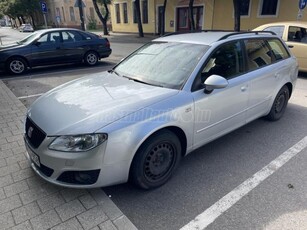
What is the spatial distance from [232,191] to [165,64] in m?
1.71

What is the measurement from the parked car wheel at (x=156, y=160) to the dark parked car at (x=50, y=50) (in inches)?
298

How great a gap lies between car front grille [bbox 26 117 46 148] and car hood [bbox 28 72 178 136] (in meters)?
0.05

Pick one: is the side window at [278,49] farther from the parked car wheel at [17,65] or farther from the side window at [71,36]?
the parked car wheel at [17,65]

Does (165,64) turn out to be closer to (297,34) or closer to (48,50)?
(297,34)

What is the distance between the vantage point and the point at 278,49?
427 cm

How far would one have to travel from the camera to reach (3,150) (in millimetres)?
3496

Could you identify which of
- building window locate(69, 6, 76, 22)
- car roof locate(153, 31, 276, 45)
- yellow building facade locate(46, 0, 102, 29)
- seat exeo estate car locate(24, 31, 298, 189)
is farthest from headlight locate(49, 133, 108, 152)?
building window locate(69, 6, 76, 22)

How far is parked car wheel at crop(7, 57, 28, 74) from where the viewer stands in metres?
8.24

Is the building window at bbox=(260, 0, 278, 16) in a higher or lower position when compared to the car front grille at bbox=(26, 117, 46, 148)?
higher

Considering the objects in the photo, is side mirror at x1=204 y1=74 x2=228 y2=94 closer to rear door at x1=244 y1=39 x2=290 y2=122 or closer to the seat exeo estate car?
the seat exeo estate car

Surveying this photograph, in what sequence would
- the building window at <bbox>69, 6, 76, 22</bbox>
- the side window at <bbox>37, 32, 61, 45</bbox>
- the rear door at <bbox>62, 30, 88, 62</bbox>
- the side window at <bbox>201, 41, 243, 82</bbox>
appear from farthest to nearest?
the building window at <bbox>69, 6, 76, 22</bbox> < the rear door at <bbox>62, 30, 88, 62</bbox> < the side window at <bbox>37, 32, 61, 45</bbox> < the side window at <bbox>201, 41, 243, 82</bbox>

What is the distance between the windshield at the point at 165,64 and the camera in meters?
2.90

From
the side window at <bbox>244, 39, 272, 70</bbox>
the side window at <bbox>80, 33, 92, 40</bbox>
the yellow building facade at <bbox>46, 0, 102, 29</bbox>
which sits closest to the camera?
the side window at <bbox>244, 39, 272, 70</bbox>

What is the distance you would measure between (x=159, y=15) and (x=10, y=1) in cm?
3589
